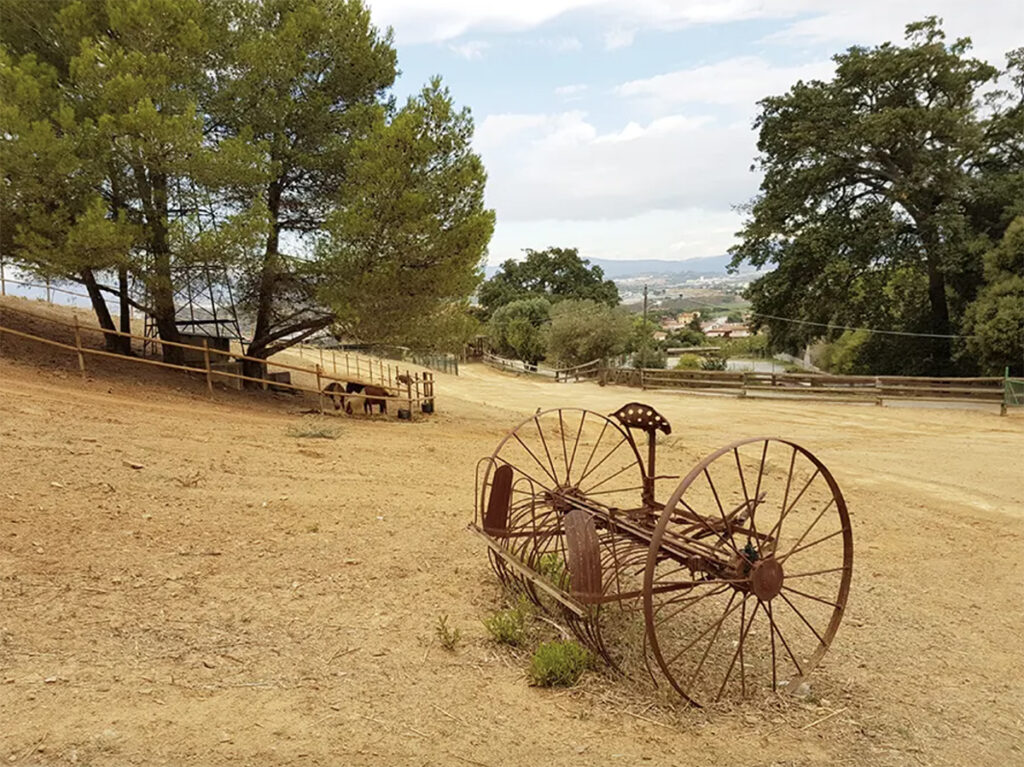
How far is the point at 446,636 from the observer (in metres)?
4.13

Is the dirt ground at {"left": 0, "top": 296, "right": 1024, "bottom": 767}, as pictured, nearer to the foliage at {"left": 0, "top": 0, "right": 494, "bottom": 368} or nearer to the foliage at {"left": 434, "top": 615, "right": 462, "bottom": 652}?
the foliage at {"left": 434, "top": 615, "right": 462, "bottom": 652}

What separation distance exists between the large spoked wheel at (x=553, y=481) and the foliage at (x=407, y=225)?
3623mm

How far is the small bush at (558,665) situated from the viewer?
12.4 ft

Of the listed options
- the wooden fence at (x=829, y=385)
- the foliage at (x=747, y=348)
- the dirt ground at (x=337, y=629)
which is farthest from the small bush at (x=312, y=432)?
the foliage at (x=747, y=348)

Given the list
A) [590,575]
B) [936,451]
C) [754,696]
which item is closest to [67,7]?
[590,575]

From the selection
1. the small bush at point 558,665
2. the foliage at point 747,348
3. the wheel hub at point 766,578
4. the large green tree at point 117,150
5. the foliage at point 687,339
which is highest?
the large green tree at point 117,150

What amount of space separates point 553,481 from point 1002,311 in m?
20.8

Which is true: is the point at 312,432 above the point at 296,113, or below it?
below

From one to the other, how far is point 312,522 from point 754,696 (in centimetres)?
413

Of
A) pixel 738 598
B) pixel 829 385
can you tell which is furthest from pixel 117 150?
pixel 829 385

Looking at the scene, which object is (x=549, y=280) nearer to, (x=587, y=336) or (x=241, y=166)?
(x=587, y=336)

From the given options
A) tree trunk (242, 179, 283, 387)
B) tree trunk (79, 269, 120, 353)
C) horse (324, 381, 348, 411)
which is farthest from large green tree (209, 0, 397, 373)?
tree trunk (79, 269, 120, 353)

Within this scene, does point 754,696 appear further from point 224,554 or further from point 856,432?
point 856,432

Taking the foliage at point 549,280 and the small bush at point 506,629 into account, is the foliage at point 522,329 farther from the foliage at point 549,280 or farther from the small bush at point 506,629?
the small bush at point 506,629
